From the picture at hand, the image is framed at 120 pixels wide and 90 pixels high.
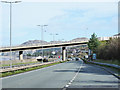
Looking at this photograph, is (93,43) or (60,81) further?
(93,43)

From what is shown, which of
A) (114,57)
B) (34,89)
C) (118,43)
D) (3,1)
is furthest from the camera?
(114,57)

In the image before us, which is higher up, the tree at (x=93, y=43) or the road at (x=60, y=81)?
the tree at (x=93, y=43)

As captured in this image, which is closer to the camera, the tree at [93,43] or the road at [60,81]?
the road at [60,81]

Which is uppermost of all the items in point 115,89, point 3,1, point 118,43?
point 3,1

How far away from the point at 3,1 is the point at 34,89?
92.3 ft

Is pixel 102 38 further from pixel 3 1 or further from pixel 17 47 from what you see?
pixel 3 1

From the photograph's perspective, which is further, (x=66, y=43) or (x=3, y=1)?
(x=66, y=43)

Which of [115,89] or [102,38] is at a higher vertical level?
[102,38]

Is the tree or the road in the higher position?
the tree

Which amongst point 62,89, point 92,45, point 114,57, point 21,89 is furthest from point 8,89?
point 92,45

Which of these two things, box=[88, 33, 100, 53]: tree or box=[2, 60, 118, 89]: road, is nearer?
box=[2, 60, 118, 89]: road

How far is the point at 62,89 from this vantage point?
13883 millimetres

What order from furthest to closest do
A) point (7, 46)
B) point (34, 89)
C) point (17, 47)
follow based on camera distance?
point (17, 47), point (7, 46), point (34, 89)

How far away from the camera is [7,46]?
84562 mm
